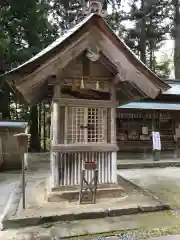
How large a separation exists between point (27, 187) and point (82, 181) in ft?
7.55

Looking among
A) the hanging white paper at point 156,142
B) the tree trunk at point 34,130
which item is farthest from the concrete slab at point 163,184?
the tree trunk at point 34,130

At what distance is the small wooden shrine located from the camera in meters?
4.71

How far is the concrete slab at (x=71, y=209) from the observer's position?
412 cm

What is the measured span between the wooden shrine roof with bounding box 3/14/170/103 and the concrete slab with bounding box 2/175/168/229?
2.30 meters

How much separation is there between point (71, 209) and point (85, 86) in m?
2.57

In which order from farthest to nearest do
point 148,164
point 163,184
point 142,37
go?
1. point 142,37
2. point 148,164
3. point 163,184

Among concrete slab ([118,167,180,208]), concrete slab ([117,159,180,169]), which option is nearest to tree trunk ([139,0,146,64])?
concrete slab ([117,159,180,169])

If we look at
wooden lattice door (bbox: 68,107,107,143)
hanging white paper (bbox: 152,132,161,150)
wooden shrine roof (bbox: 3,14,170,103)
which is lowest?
hanging white paper (bbox: 152,132,161,150)

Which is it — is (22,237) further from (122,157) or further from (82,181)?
(122,157)

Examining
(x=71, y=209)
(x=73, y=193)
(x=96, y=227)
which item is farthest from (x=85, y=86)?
(x=96, y=227)

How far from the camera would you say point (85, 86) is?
514 cm

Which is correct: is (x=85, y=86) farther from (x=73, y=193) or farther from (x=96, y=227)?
(x=96, y=227)

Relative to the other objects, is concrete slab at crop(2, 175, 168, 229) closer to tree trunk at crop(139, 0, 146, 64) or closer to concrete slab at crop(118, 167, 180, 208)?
concrete slab at crop(118, 167, 180, 208)

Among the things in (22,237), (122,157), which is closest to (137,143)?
(122,157)
